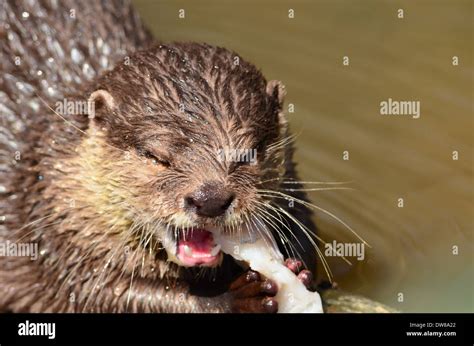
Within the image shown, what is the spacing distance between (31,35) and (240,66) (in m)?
1.24

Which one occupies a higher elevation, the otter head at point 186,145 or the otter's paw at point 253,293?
the otter head at point 186,145

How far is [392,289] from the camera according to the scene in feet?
18.2

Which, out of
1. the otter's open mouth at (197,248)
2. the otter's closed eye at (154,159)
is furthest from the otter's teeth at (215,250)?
the otter's closed eye at (154,159)

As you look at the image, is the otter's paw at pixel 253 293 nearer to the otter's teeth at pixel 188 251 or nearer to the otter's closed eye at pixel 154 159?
the otter's teeth at pixel 188 251

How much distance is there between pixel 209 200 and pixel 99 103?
0.79 metres

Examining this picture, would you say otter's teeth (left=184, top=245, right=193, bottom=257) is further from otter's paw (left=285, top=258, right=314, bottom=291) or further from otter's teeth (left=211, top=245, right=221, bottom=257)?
otter's paw (left=285, top=258, right=314, bottom=291)

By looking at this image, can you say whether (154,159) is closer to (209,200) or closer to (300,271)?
(209,200)

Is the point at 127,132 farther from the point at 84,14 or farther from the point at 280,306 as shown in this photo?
the point at 84,14

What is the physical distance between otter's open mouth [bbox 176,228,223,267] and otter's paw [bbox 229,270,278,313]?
223 mm

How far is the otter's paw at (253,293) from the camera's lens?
4.55 metres

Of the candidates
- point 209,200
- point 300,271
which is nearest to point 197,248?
point 209,200

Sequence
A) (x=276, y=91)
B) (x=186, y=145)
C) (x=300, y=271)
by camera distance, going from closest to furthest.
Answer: (x=186, y=145), (x=300, y=271), (x=276, y=91)

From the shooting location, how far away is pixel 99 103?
4703 millimetres
